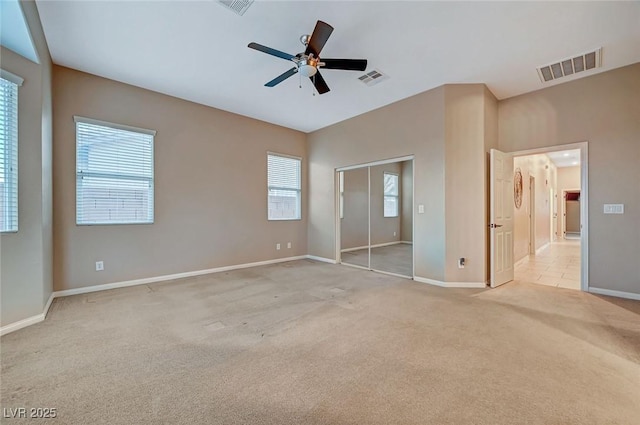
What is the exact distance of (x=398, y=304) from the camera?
3.28m

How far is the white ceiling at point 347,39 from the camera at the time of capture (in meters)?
2.54

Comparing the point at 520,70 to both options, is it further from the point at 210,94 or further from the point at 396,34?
the point at 210,94

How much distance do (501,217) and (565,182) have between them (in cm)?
902

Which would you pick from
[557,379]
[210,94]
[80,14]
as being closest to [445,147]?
[557,379]

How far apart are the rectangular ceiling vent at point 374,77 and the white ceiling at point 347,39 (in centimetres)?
11

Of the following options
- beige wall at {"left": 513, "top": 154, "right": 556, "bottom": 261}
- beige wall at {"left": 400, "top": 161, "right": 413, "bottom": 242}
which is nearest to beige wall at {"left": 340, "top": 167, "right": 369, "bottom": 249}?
beige wall at {"left": 400, "top": 161, "right": 413, "bottom": 242}

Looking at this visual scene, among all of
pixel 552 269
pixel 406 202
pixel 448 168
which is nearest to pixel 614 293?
pixel 552 269

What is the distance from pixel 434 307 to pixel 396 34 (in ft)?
10.3

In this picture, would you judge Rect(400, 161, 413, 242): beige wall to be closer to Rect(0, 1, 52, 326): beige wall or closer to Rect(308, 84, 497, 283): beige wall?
Rect(308, 84, 497, 283): beige wall

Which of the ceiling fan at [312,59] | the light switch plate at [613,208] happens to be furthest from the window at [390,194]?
the ceiling fan at [312,59]

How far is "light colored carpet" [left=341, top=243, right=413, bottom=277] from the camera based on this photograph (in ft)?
16.8

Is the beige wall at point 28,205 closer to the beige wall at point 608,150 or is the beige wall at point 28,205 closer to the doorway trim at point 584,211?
the beige wall at point 608,150

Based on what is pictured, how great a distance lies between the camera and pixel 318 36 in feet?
7.98

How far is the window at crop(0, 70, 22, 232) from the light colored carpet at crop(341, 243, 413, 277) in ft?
16.2
